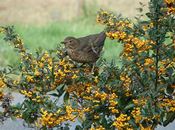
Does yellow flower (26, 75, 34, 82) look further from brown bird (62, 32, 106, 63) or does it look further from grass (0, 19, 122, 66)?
grass (0, 19, 122, 66)

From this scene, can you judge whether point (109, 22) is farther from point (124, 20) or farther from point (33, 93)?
point (33, 93)

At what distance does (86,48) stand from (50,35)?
17.4 feet

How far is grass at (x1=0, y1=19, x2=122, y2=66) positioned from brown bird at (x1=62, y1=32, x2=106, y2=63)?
12.9 ft

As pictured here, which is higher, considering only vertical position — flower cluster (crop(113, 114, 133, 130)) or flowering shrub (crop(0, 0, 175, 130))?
flowering shrub (crop(0, 0, 175, 130))

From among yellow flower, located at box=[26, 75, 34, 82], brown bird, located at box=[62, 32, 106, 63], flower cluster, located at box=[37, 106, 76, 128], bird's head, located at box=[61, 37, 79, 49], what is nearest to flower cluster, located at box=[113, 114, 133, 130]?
flower cluster, located at box=[37, 106, 76, 128]

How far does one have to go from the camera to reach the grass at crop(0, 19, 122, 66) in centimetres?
923

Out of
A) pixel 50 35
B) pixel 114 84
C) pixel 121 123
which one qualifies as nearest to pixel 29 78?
pixel 114 84

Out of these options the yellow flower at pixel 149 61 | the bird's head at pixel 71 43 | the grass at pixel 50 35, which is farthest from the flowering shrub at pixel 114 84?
the grass at pixel 50 35

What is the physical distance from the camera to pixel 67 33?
10180 mm

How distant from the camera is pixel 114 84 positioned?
171 inches

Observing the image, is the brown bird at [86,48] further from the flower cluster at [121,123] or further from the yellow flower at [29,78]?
the flower cluster at [121,123]

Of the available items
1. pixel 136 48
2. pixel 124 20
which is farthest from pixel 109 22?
pixel 136 48

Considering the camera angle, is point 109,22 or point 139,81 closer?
point 139,81

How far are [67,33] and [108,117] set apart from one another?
5.75 meters
